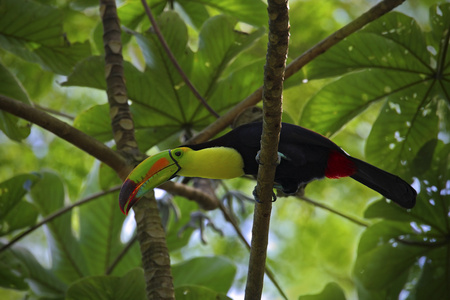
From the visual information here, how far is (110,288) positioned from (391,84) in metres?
1.97

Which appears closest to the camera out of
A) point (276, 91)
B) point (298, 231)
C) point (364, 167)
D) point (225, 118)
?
point (276, 91)

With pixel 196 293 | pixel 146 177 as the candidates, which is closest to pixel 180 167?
pixel 146 177

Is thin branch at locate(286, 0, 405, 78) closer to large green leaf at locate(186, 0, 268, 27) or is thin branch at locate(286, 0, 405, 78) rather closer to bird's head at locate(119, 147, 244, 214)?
bird's head at locate(119, 147, 244, 214)

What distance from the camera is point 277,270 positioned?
5566 mm

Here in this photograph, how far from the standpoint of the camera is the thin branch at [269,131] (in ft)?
5.98

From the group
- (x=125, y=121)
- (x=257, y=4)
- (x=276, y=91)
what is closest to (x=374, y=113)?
(x=257, y=4)

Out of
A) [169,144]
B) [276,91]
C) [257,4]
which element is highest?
[257,4]

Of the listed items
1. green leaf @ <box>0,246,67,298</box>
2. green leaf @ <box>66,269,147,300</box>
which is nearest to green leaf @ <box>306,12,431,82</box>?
green leaf @ <box>66,269,147,300</box>

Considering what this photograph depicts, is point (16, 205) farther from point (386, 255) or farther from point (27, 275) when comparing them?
point (386, 255)

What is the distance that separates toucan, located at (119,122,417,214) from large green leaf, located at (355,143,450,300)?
0.66 m

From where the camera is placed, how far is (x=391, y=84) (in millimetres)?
3373

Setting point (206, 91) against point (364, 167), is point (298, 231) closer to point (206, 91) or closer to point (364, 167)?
point (206, 91)

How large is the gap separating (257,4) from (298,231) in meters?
2.84

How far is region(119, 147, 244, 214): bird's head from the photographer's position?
2.50 meters
